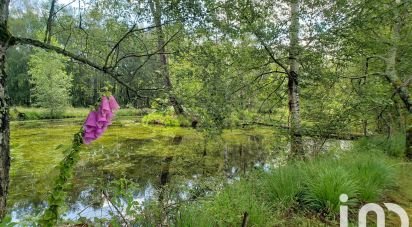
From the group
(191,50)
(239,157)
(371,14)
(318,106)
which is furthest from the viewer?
(239,157)

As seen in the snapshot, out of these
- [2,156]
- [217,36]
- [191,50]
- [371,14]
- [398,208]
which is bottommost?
[398,208]

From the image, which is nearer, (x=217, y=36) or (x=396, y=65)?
(x=217, y=36)

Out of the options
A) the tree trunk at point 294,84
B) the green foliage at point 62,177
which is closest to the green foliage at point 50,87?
the tree trunk at point 294,84

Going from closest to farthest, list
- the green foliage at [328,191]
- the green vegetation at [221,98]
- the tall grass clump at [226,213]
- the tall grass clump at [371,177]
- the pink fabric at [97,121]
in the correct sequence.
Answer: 1. the pink fabric at [97,121]
2. the tall grass clump at [226,213]
3. the green vegetation at [221,98]
4. the green foliage at [328,191]
5. the tall grass clump at [371,177]

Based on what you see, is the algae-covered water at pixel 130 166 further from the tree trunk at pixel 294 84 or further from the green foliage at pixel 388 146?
the green foliage at pixel 388 146

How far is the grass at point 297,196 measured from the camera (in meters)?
3.17

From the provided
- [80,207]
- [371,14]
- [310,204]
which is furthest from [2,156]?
[371,14]

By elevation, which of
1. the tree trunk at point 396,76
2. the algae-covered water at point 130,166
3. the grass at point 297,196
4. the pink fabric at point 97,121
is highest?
the tree trunk at point 396,76

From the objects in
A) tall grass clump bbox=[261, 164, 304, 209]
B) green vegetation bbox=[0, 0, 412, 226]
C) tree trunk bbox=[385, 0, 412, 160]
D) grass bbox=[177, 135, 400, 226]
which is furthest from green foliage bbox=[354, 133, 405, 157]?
tall grass clump bbox=[261, 164, 304, 209]

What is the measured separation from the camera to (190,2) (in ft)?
11.6

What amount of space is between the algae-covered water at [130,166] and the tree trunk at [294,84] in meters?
0.29

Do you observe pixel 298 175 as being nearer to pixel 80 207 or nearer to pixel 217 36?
pixel 217 36

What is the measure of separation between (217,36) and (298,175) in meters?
2.28

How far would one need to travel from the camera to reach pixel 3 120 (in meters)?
2.54
